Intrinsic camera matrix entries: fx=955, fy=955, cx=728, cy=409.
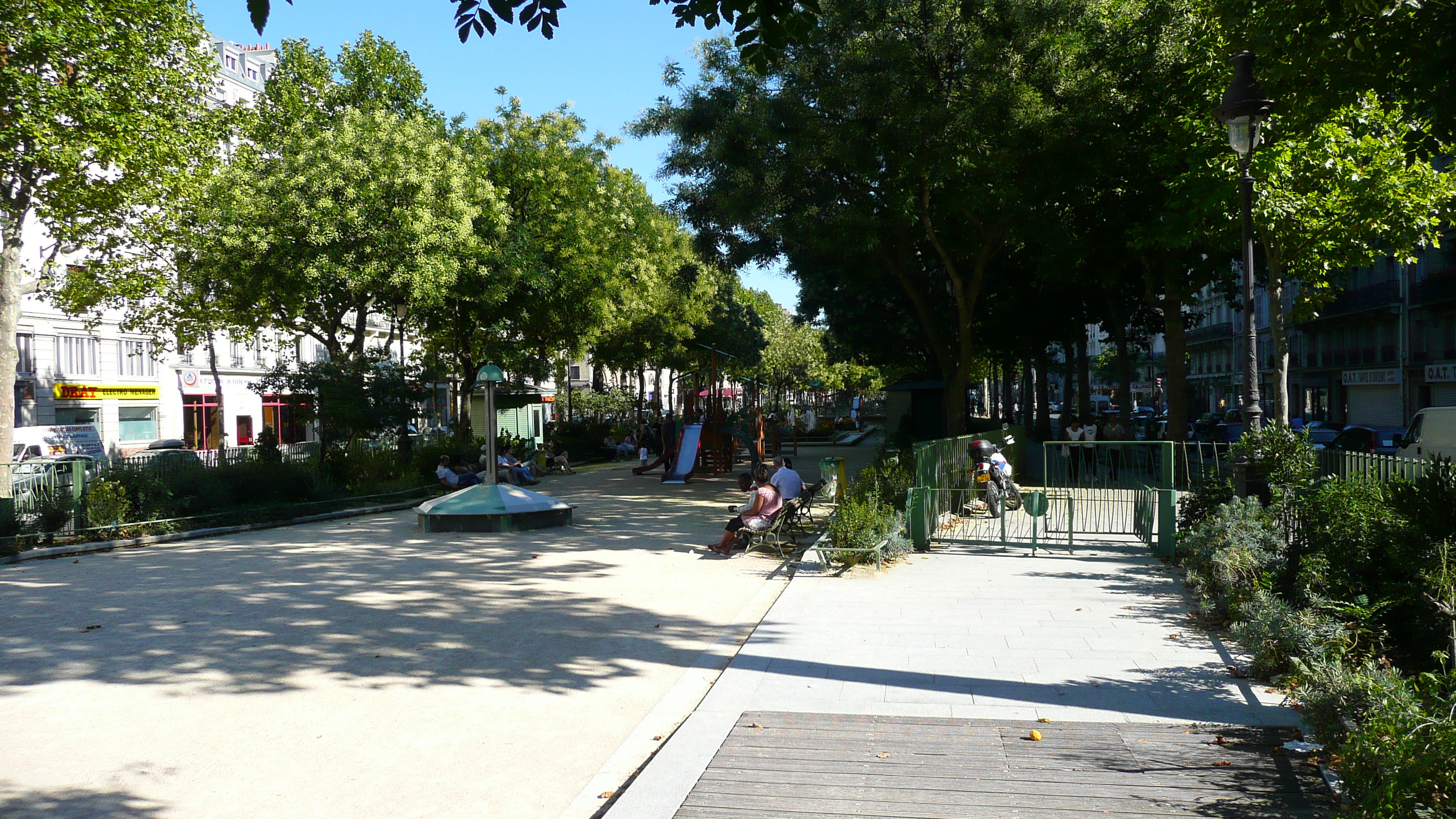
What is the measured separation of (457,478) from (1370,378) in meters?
44.6

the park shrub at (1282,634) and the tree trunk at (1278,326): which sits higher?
the tree trunk at (1278,326)

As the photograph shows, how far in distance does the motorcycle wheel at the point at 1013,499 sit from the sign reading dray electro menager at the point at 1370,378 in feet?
123

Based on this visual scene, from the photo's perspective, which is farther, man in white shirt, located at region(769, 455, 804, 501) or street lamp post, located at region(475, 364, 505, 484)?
street lamp post, located at region(475, 364, 505, 484)

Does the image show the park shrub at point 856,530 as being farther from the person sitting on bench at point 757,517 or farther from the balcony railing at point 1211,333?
the balcony railing at point 1211,333

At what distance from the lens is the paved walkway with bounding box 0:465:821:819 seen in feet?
15.1

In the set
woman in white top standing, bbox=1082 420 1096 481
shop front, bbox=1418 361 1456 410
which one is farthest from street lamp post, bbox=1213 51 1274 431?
shop front, bbox=1418 361 1456 410

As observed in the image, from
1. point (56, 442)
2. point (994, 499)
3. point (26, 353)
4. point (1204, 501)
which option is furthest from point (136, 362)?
point (1204, 501)

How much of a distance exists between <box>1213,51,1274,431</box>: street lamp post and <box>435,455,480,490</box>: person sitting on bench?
13405mm

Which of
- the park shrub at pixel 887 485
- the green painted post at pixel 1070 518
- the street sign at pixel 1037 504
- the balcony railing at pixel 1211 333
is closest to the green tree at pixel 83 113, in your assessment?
the park shrub at pixel 887 485

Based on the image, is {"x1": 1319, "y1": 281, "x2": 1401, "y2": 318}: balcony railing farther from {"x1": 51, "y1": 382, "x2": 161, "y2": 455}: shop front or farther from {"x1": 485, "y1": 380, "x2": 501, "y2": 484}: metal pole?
{"x1": 51, "y1": 382, "x2": 161, "y2": 455}: shop front

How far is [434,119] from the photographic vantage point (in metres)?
27.2

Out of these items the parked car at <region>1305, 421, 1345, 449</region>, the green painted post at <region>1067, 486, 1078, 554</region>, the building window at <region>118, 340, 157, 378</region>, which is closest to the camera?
the green painted post at <region>1067, 486, 1078, 554</region>

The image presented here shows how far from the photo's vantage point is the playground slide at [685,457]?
2244 cm

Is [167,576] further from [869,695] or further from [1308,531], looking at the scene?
[1308,531]
